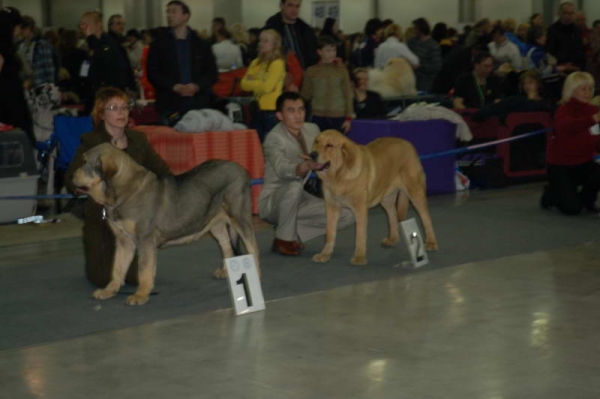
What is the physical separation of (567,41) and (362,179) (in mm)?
7923

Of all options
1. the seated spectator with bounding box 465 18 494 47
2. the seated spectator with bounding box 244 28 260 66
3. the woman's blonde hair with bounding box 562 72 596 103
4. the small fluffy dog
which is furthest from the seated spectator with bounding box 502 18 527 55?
the woman's blonde hair with bounding box 562 72 596 103

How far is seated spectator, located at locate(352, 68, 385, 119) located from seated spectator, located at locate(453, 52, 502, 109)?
118 cm

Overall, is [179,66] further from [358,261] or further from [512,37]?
[512,37]

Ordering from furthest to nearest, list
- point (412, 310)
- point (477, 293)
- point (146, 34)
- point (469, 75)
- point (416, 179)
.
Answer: point (146, 34) < point (469, 75) < point (416, 179) < point (477, 293) < point (412, 310)

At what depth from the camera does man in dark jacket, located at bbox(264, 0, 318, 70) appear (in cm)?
987

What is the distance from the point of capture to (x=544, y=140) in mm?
11312

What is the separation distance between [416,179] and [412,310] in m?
1.84

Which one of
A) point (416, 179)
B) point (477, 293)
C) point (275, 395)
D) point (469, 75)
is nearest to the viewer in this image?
point (275, 395)

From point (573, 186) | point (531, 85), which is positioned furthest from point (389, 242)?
point (531, 85)

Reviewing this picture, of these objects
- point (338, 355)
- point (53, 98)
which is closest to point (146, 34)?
point (53, 98)

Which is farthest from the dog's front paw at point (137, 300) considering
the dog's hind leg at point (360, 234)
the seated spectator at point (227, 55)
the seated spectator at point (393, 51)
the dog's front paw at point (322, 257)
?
the seated spectator at point (227, 55)

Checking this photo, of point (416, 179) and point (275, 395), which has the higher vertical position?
point (416, 179)

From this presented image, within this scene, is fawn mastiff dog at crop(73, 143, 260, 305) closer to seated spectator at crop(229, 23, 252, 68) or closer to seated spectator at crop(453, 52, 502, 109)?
seated spectator at crop(453, 52, 502, 109)

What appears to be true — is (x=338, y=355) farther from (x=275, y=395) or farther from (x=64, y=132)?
(x=64, y=132)
